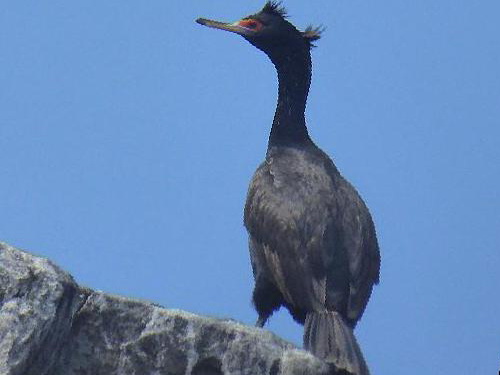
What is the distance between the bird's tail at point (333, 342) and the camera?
559 centimetres

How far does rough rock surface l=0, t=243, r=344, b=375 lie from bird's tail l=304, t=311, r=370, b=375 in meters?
0.82

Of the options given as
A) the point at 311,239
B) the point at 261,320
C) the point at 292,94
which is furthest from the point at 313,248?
the point at 292,94

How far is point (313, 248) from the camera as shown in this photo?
6.45 metres

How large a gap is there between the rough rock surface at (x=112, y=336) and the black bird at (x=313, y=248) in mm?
1100

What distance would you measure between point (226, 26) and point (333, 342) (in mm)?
3021

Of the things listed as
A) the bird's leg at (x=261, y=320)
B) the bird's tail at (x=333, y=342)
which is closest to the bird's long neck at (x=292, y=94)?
the bird's leg at (x=261, y=320)

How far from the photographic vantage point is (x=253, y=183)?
7.10 m

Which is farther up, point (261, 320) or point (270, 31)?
point (270, 31)

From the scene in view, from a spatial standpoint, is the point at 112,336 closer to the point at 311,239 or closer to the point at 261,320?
the point at 311,239

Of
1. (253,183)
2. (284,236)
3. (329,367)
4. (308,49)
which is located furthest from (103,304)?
(308,49)

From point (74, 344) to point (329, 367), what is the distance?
140 cm

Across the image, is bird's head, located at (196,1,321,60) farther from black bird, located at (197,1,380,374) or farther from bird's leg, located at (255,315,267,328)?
bird's leg, located at (255,315,267,328)

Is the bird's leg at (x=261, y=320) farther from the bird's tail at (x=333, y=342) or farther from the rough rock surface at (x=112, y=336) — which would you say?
the rough rock surface at (x=112, y=336)

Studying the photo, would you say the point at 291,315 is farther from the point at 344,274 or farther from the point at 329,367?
the point at 329,367
